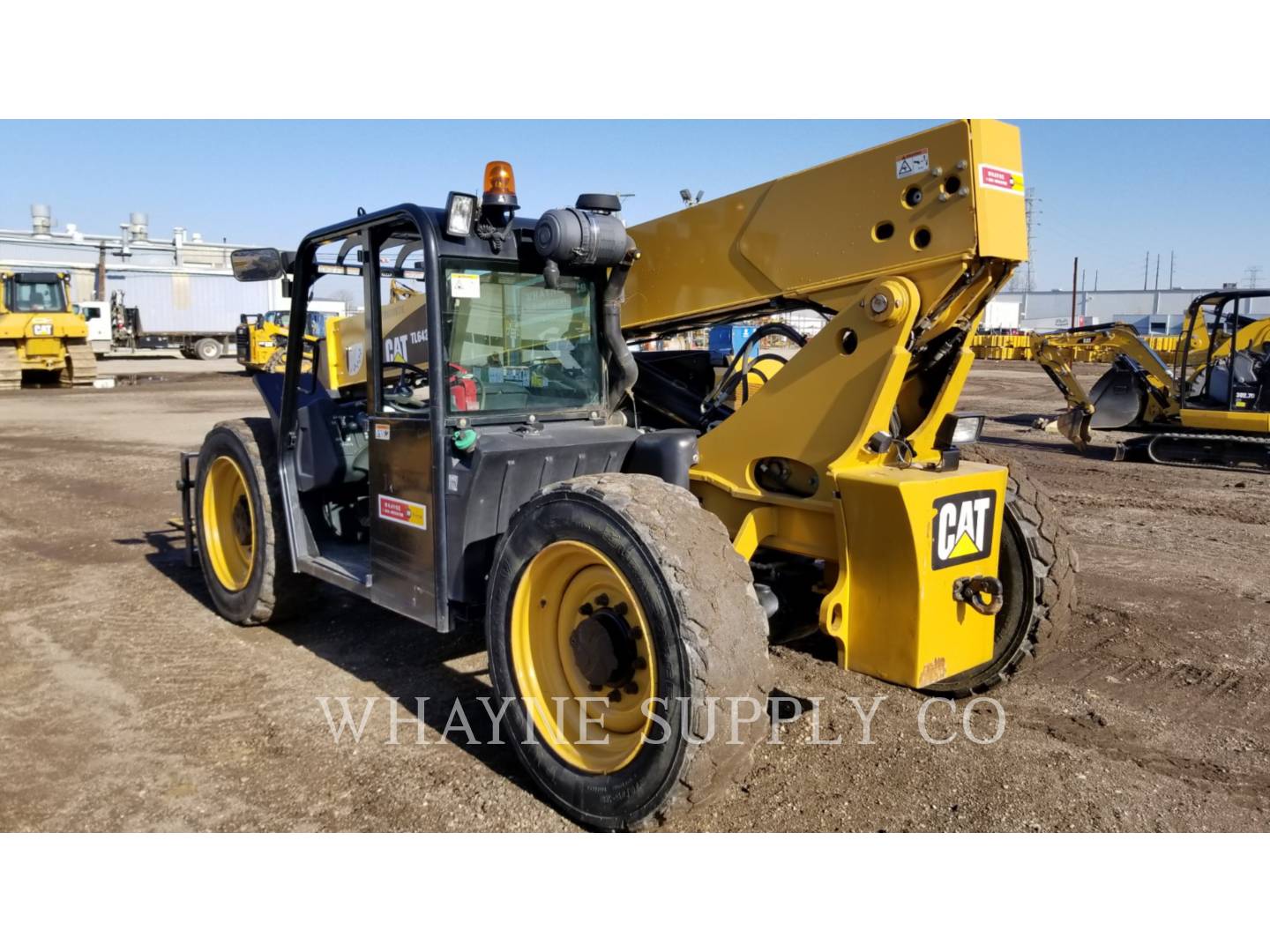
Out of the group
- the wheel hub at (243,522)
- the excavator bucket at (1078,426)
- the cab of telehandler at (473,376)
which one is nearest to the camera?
the cab of telehandler at (473,376)

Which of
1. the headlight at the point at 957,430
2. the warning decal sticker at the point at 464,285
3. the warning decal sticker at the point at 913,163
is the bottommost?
the headlight at the point at 957,430

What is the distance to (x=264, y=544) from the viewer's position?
5508mm

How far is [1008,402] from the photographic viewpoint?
21.9 meters

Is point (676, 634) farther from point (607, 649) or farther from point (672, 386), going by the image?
point (672, 386)

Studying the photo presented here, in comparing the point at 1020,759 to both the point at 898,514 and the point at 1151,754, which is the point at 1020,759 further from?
the point at 898,514

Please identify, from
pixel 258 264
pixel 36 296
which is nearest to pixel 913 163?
pixel 258 264

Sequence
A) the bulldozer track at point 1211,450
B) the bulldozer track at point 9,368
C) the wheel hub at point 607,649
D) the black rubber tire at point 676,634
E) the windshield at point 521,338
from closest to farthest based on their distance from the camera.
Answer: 1. the black rubber tire at point 676,634
2. the wheel hub at point 607,649
3. the windshield at point 521,338
4. the bulldozer track at point 1211,450
5. the bulldozer track at point 9,368

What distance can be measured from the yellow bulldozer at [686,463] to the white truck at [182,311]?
3814 centimetres

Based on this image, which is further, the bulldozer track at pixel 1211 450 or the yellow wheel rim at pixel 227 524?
the bulldozer track at pixel 1211 450

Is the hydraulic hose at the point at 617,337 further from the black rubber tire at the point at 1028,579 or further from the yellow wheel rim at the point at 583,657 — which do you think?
the black rubber tire at the point at 1028,579

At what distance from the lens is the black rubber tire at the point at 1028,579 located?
4.27 metres

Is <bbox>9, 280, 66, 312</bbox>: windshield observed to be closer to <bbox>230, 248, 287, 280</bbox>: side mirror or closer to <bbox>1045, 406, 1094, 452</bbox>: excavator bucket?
<bbox>230, 248, 287, 280</bbox>: side mirror

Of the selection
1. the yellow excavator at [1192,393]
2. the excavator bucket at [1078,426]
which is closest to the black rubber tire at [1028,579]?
the yellow excavator at [1192,393]

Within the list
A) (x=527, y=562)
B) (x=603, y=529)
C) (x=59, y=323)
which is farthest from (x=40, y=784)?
(x=59, y=323)
